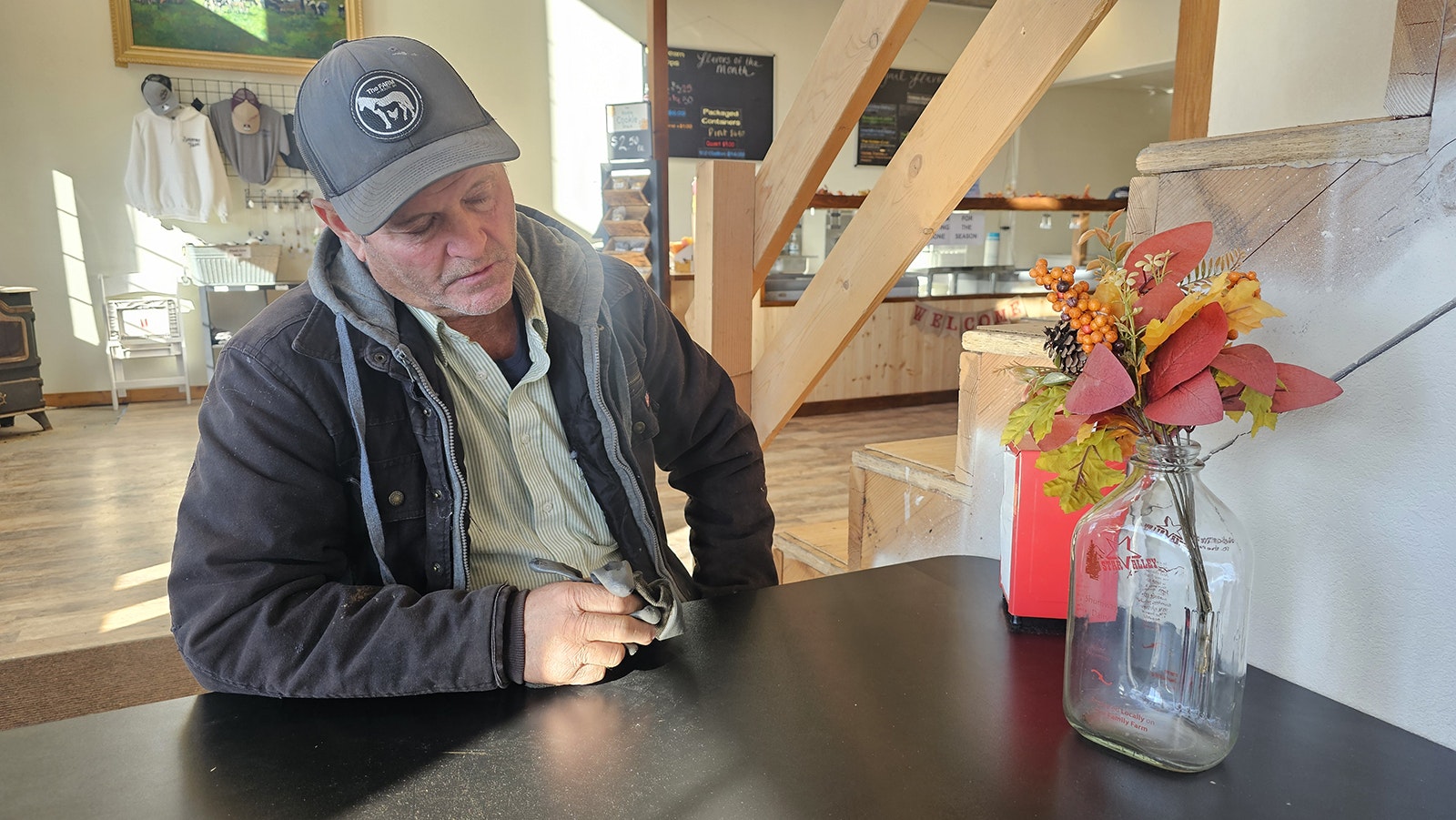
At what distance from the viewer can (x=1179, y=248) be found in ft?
2.52

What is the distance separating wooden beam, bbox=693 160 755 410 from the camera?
2.19 metres

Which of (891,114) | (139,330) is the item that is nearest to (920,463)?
(139,330)

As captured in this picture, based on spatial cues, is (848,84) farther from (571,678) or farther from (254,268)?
(254,268)

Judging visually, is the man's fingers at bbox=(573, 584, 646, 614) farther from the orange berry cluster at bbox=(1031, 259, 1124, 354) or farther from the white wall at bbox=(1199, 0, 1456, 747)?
the white wall at bbox=(1199, 0, 1456, 747)

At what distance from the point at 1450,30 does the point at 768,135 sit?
696 cm

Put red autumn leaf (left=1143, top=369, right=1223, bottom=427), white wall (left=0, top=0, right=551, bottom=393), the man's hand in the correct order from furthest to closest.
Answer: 1. white wall (left=0, top=0, right=551, bottom=393)
2. the man's hand
3. red autumn leaf (left=1143, top=369, right=1223, bottom=427)

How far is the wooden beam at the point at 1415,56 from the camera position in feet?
2.66

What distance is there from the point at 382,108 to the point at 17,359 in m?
5.56

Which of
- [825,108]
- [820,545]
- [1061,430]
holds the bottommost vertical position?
[820,545]

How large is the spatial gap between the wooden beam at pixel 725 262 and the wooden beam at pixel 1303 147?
4.04 feet

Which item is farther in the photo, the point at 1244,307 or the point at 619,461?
the point at 619,461

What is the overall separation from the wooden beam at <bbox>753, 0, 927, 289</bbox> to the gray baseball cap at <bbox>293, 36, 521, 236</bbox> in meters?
0.96

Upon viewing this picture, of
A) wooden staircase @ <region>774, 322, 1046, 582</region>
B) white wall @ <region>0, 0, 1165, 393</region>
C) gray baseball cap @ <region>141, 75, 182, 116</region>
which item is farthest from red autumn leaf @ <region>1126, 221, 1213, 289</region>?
gray baseball cap @ <region>141, 75, 182, 116</region>

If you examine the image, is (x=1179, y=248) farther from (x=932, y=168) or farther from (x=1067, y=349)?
(x=932, y=168)
